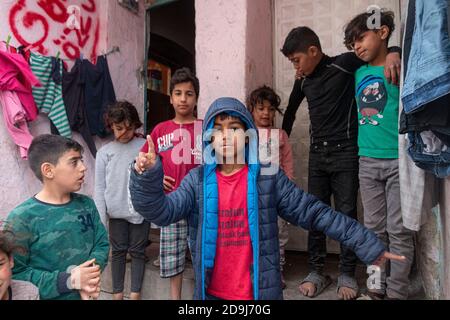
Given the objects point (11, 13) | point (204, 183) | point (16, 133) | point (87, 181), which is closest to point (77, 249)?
point (204, 183)

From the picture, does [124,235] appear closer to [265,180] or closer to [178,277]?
[178,277]

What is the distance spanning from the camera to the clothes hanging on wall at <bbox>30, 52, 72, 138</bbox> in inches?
115

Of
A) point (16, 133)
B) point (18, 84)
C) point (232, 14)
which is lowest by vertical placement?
point (16, 133)

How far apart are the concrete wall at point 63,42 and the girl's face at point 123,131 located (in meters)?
1.00

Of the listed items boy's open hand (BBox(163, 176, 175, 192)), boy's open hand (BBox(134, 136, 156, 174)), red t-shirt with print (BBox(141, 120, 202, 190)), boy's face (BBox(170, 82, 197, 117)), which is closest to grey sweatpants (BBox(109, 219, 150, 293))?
boy's open hand (BBox(163, 176, 175, 192))

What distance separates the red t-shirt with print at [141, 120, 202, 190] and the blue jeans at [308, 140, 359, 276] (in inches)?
34.4

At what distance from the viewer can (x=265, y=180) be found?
5.11ft

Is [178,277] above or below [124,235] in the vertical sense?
below

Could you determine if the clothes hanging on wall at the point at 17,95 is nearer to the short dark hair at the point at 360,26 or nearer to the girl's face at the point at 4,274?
the girl's face at the point at 4,274

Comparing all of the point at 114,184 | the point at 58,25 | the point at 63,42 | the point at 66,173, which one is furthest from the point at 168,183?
the point at 58,25

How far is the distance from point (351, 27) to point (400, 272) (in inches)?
61.0

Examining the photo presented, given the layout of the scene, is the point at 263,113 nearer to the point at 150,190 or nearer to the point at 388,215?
the point at 388,215

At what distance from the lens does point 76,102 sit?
3176 mm

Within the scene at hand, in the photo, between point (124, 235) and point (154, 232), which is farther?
point (154, 232)
